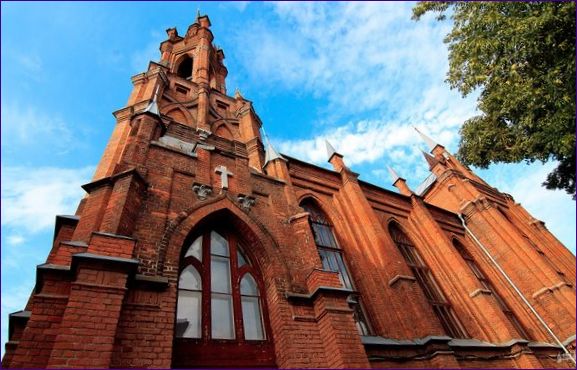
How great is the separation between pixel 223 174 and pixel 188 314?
334cm

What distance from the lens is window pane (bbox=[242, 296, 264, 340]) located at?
5977 millimetres

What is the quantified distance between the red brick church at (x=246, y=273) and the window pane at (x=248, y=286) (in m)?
0.03

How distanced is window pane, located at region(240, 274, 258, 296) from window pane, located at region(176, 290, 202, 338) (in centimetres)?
86

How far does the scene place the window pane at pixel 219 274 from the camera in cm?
635

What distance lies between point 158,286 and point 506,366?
9804 mm

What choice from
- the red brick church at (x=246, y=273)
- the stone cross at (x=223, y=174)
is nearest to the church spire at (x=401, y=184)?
the red brick church at (x=246, y=273)

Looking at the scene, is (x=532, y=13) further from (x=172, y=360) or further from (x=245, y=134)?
(x=172, y=360)

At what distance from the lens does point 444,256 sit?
1289 centimetres

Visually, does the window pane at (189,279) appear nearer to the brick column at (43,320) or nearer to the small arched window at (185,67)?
the brick column at (43,320)

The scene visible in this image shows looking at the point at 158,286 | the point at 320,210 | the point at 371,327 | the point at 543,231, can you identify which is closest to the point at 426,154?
the point at 543,231

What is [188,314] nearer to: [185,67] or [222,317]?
[222,317]

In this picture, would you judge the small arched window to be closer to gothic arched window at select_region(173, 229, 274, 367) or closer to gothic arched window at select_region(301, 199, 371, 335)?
gothic arched window at select_region(301, 199, 371, 335)

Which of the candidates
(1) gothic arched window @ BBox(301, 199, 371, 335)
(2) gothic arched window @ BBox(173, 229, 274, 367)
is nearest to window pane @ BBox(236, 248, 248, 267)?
(2) gothic arched window @ BBox(173, 229, 274, 367)

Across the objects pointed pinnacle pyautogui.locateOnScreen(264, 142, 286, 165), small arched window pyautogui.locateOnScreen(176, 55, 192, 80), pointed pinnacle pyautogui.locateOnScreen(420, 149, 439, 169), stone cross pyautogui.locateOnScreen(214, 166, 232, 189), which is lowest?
stone cross pyautogui.locateOnScreen(214, 166, 232, 189)
